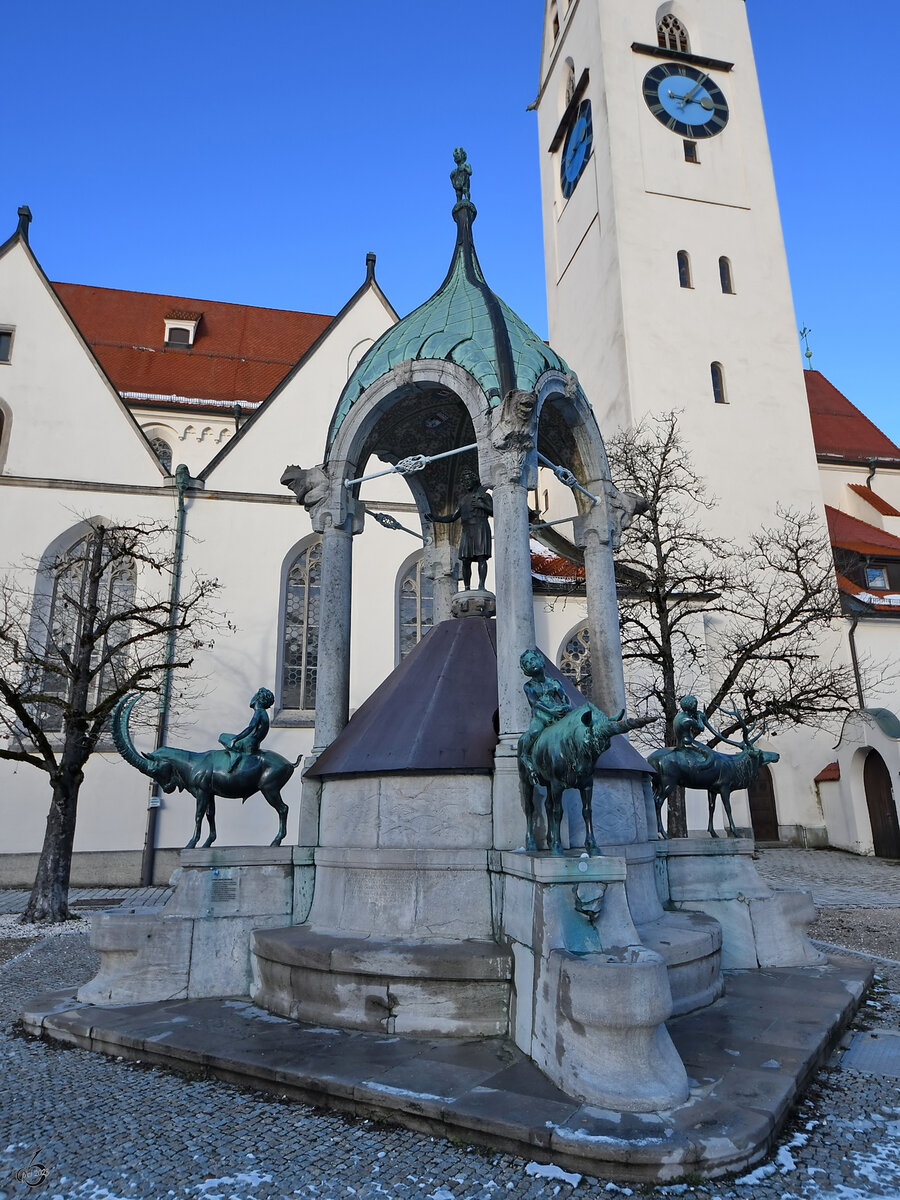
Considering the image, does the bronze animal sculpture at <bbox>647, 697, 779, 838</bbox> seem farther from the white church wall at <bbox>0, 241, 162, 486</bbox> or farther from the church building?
the white church wall at <bbox>0, 241, 162, 486</bbox>

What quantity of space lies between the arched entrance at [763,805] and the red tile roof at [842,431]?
17.0 m

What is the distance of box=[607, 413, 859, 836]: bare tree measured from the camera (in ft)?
47.4

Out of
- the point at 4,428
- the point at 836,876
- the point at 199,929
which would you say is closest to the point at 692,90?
the point at 4,428

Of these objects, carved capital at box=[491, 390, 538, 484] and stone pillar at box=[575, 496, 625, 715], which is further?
stone pillar at box=[575, 496, 625, 715]

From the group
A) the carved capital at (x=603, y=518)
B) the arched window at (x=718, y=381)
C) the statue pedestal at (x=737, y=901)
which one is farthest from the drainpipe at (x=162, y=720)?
the arched window at (x=718, y=381)

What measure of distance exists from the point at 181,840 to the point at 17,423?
1107 cm

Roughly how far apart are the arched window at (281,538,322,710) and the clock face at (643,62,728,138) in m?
22.3

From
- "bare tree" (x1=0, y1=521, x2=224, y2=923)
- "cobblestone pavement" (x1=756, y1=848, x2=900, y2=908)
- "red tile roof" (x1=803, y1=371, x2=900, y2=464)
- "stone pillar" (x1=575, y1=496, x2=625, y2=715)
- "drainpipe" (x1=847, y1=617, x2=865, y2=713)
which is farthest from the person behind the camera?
"red tile roof" (x1=803, y1=371, x2=900, y2=464)

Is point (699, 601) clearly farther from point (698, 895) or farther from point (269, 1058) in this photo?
point (269, 1058)

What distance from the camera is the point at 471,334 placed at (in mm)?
6973

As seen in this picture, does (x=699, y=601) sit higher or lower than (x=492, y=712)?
higher

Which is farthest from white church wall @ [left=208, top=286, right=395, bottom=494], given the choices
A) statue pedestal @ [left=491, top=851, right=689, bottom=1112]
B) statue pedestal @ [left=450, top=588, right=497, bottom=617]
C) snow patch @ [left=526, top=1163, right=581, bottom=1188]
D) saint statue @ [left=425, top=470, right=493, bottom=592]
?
snow patch @ [left=526, top=1163, right=581, bottom=1188]

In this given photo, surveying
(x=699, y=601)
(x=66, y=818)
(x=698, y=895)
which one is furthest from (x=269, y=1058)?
(x=699, y=601)

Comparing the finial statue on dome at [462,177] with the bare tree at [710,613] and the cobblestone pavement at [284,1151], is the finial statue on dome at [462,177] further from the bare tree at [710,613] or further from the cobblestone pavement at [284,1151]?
the cobblestone pavement at [284,1151]
